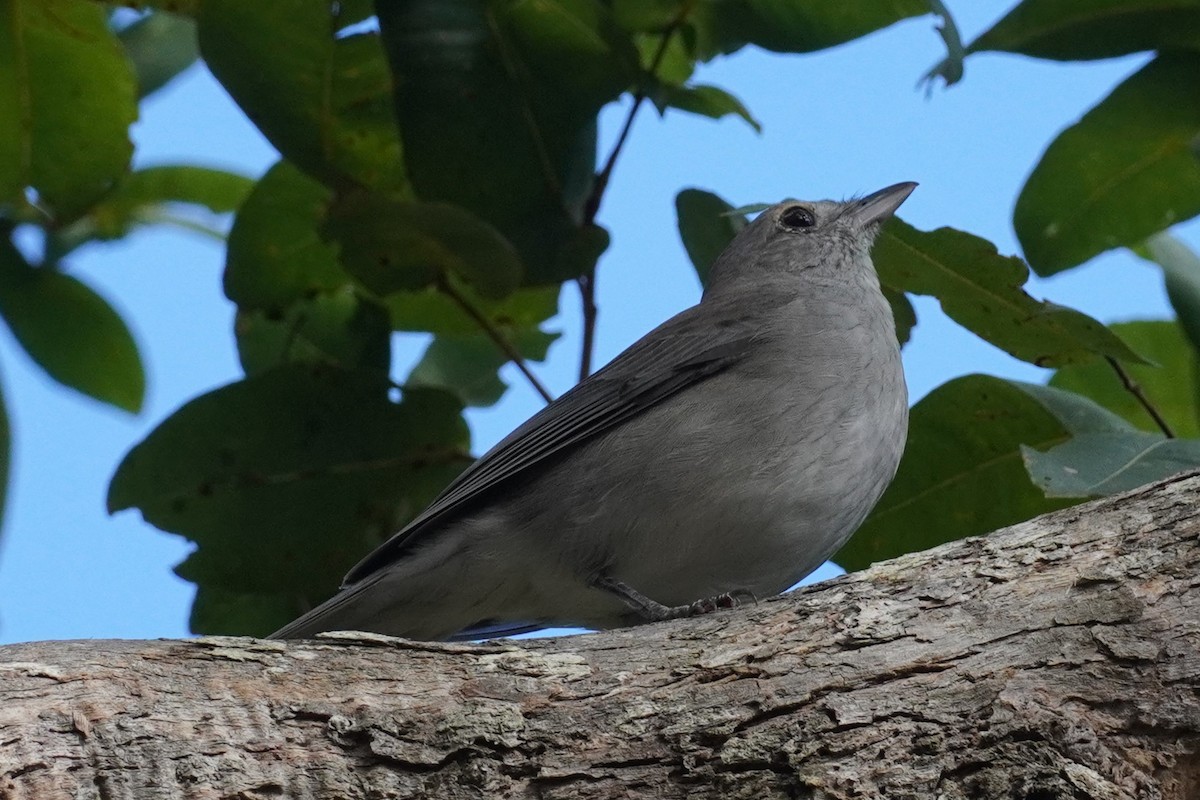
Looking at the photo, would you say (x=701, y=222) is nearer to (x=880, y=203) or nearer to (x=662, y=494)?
(x=662, y=494)

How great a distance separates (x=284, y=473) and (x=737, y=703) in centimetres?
230

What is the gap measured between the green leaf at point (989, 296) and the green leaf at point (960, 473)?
0.17m

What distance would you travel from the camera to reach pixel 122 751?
307cm

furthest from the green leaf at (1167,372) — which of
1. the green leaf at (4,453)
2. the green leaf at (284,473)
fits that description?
the green leaf at (4,453)

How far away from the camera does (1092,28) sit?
5094 mm

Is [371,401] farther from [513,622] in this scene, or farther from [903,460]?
[903,460]

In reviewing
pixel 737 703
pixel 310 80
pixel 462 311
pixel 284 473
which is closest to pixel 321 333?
pixel 462 311

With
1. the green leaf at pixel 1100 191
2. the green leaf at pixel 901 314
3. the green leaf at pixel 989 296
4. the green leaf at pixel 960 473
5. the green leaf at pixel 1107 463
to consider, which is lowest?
the green leaf at pixel 1107 463

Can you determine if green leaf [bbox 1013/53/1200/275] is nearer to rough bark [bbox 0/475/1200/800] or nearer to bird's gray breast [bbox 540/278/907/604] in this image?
bird's gray breast [bbox 540/278/907/604]

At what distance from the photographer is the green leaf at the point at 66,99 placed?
5242 millimetres

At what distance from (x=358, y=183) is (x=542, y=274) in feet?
2.55

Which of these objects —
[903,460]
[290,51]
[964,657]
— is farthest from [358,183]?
[964,657]

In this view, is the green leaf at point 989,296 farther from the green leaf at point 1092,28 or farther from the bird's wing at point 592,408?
the green leaf at point 1092,28

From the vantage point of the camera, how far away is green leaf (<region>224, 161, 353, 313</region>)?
216 inches
